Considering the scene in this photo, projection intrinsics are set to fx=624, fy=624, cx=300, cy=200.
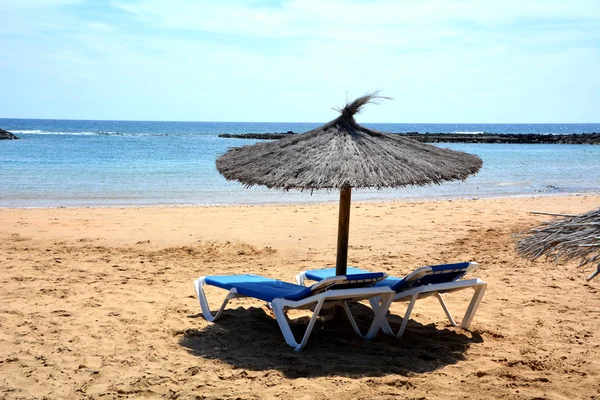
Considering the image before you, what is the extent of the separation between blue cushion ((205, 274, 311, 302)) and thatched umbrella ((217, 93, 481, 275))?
536 millimetres

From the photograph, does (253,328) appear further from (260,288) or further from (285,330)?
(285,330)

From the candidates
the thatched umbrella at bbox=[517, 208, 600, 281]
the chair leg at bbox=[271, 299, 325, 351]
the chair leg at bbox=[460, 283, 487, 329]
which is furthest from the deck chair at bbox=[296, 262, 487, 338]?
the thatched umbrella at bbox=[517, 208, 600, 281]

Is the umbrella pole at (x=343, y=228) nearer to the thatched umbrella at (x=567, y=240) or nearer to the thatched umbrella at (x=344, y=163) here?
the thatched umbrella at (x=344, y=163)

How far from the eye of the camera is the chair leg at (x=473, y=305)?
5084mm

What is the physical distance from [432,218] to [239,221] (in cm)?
343

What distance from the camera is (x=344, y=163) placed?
4.83 metres

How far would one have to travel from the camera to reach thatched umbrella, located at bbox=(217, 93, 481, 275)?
15.6 feet

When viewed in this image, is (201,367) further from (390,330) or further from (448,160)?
(448,160)

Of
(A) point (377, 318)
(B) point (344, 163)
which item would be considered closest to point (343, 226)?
(B) point (344, 163)

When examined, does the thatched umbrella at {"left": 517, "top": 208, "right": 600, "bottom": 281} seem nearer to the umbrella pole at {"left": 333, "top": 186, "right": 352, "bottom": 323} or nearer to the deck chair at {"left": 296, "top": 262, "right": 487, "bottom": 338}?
the deck chair at {"left": 296, "top": 262, "right": 487, "bottom": 338}

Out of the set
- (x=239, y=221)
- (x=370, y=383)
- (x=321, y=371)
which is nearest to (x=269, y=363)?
(x=321, y=371)

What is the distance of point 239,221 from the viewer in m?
10.9

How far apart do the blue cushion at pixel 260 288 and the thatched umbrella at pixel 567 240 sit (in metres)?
1.60

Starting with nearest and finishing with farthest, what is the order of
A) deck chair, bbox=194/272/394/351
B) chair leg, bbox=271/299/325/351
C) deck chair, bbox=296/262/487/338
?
deck chair, bbox=194/272/394/351
chair leg, bbox=271/299/325/351
deck chair, bbox=296/262/487/338
